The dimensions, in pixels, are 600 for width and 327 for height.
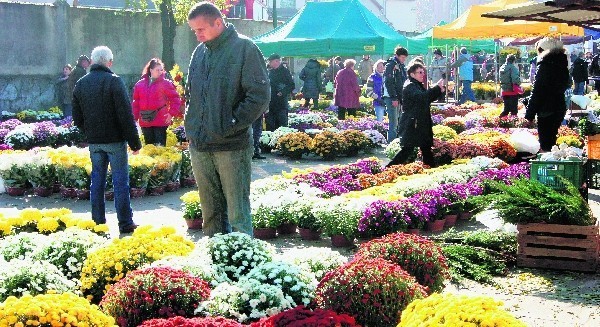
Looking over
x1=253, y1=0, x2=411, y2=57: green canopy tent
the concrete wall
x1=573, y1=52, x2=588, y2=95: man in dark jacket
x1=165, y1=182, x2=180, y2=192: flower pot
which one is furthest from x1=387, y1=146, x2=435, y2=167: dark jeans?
the concrete wall

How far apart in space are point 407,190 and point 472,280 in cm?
305

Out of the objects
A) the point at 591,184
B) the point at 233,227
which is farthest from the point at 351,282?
the point at 591,184

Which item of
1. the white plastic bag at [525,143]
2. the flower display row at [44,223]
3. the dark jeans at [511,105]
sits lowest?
the flower display row at [44,223]

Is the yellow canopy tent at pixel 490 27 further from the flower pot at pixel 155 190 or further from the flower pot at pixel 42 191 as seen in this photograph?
the flower pot at pixel 42 191

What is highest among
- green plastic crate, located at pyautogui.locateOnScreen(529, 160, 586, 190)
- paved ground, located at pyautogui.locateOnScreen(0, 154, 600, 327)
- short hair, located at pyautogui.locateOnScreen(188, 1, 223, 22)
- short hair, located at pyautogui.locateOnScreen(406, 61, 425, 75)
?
short hair, located at pyautogui.locateOnScreen(188, 1, 223, 22)

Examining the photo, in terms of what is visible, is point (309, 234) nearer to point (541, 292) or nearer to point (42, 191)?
Answer: point (541, 292)

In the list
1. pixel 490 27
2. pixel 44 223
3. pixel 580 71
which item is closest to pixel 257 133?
pixel 44 223

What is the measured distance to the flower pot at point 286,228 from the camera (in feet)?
28.9

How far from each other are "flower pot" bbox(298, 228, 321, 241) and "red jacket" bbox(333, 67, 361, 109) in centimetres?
1117

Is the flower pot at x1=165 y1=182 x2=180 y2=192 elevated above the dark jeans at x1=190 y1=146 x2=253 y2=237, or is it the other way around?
the dark jeans at x1=190 y1=146 x2=253 y2=237

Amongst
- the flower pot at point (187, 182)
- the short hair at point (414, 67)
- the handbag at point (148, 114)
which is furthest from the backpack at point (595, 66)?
the handbag at point (148, 114)

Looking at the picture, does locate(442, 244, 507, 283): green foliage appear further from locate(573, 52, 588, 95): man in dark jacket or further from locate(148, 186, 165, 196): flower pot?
locate(573, 52, 588, 95): man in dark jacket

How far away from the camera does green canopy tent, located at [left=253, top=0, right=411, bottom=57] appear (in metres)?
22.0

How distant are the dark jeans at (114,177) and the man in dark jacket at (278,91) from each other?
28.4 feet
